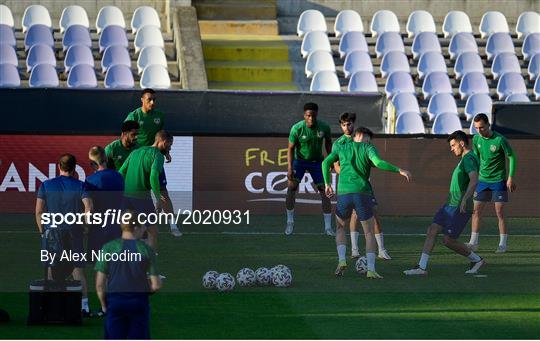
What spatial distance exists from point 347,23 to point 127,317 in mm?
22874

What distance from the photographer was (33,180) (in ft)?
80.8

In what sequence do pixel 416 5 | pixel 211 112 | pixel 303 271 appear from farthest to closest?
1. pixel 416 5
2. pixel 211 112
3. pixel 303 271

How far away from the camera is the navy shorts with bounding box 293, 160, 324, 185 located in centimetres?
2259

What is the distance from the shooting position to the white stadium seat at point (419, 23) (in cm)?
3393

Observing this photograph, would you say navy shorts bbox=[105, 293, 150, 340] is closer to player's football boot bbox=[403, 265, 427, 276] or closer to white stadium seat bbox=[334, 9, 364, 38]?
player's football boot bbox=[403, 265, 427, 276]

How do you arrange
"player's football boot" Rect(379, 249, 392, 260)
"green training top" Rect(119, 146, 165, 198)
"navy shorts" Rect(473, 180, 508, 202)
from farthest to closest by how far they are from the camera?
"navy shorts" Rect(473, 180, 508, 202)
"player's football boot" Rect(379, 249, 392, 260)
"green training top" Rect(119, 146, 165, 198)

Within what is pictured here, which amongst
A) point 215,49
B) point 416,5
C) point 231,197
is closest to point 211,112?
A: point 231,197

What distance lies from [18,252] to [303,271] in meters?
4.35

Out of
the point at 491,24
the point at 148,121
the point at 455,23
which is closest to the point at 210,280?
the point at 148,121

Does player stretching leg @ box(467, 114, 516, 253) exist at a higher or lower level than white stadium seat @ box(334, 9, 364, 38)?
lower

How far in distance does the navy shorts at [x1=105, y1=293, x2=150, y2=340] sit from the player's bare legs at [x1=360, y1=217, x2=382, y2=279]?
6.49m

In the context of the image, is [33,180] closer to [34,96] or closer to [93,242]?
[34,96]

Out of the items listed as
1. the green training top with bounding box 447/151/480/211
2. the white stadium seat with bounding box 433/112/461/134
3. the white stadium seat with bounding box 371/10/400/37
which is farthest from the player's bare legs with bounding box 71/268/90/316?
the white stadium seat with bounding box 371/10/400/37

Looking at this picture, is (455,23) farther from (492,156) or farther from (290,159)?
(492,156)
